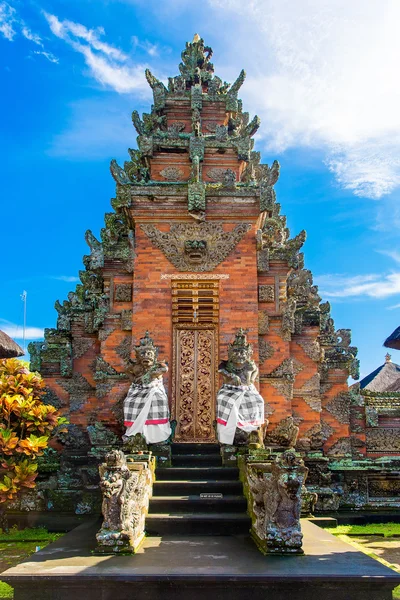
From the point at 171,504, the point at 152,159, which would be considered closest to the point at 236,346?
the point at 171,504

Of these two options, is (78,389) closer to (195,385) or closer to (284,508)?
(195,385)

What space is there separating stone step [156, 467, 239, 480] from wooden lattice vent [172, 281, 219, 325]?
298 centimetres

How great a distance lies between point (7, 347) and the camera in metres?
Result: 10.9

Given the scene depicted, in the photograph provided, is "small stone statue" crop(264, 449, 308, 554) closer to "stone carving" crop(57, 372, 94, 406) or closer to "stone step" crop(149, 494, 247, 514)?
"stone step" crop(149, 494, 247, 514)

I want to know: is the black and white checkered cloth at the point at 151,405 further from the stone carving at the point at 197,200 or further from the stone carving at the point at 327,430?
the stone carving at the point at 327,430

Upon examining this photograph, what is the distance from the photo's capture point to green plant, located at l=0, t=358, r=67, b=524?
30.4ft

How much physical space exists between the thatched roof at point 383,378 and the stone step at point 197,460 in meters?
10.2

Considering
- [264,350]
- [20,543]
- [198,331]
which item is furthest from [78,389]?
[264,350]

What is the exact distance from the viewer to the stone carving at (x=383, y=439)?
11273mm

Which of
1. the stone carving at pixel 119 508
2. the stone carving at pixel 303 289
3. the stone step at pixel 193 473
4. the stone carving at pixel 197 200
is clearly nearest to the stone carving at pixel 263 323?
the stone carving at pixel 303 289

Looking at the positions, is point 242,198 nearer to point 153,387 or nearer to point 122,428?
point 153,387

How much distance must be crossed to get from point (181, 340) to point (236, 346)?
179 cm

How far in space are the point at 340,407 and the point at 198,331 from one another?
10.6ft

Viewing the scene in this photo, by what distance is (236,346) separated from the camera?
368 inches
